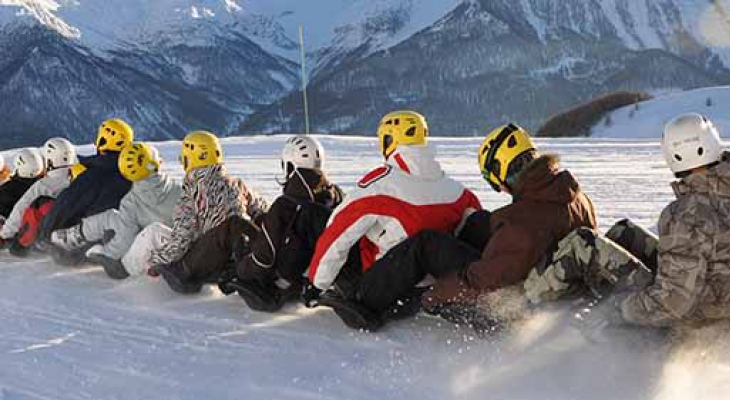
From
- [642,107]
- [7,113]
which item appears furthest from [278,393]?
[7,113]

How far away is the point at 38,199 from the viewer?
715cm

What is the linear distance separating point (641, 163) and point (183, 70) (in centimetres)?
17463

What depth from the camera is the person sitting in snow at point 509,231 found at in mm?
4207

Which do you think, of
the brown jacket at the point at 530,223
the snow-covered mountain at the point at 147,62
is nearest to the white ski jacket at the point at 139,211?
the brown jacket at the point at 530,223

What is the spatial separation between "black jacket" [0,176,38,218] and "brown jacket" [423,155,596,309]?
4910 millimetres

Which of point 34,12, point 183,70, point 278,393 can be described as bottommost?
point 278,393

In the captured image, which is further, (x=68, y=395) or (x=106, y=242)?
(x=106, y=242)

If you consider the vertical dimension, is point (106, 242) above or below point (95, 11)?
below

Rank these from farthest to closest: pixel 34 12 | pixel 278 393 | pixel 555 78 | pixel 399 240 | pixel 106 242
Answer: pixel 34 12, pixel 555 78, pixel 106 242, pixel 399 240, pixel 278 393

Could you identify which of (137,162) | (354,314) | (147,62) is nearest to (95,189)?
(137,162)

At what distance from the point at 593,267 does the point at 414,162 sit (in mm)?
1190

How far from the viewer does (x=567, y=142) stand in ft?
61.2

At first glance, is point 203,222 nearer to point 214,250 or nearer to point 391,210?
point 214,250

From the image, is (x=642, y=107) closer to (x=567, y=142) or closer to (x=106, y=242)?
(x=567, y=142)
